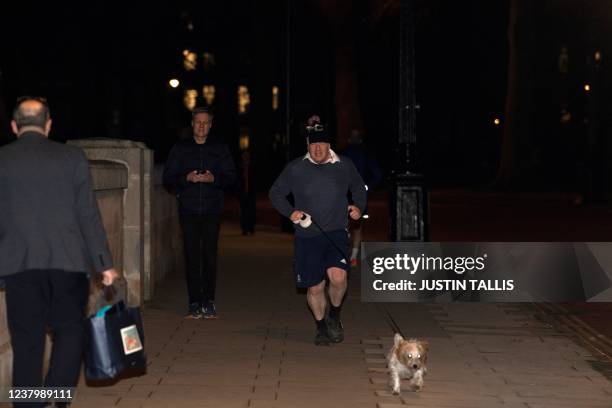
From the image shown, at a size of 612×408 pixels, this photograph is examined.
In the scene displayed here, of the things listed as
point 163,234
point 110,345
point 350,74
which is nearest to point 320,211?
point 110,345

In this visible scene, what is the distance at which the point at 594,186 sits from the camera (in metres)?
39.3

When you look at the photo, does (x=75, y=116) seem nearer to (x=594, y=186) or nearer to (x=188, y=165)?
(x=594, y=186)

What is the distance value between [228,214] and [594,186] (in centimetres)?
1108

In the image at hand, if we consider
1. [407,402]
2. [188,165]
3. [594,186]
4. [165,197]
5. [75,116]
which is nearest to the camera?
[407,402]

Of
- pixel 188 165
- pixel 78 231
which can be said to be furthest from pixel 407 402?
pixel 188 165

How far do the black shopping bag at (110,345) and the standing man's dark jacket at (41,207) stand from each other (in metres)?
0.32

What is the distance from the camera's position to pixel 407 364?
8.94 metres

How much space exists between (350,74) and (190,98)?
35.7m

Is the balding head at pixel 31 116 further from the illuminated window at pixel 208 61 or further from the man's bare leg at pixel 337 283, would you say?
the illuminated window at pixel 208 61

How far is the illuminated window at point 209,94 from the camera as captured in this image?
85.6 meters

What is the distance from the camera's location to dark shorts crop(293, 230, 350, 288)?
11.3 m

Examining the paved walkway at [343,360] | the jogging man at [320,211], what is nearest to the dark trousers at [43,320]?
the paved walkway at [343,360]

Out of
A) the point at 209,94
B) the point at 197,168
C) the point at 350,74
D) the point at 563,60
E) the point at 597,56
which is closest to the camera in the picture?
the point at 197,168

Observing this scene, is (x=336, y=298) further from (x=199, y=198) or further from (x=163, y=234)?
(x=163, y=234)
